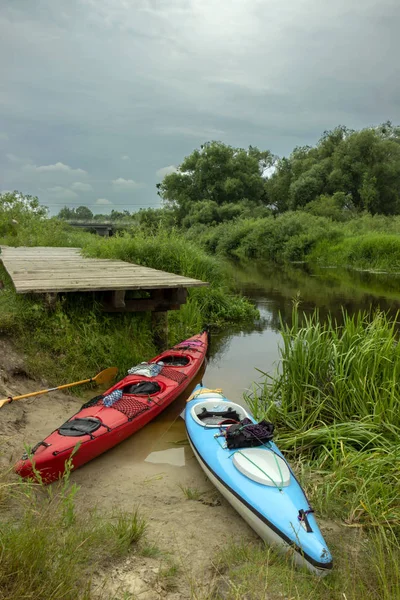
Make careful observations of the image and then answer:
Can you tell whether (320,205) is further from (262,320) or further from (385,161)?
(262,320)

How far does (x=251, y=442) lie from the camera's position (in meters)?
3.44

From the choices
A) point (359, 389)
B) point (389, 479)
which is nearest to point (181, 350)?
point (359, 389)

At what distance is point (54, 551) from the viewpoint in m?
2.05

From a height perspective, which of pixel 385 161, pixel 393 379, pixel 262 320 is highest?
pixel 385 161

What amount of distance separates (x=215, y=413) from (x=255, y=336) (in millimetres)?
4902

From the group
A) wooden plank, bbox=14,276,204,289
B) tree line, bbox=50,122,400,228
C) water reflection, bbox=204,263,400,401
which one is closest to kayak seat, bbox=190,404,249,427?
water reflection, bbox=204,263,400,401

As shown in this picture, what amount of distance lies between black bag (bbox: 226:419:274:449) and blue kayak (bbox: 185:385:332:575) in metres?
0.03

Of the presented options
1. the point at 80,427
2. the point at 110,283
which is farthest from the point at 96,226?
the point at 80,427

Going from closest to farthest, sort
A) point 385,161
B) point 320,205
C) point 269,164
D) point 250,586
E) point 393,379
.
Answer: point 250,586, point 393,379, point 320,205, point 385,161, point 269,164

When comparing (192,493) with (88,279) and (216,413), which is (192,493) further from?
(88,279)

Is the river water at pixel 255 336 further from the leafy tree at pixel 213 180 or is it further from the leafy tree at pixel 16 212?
the leafy tree at pixel 213 180

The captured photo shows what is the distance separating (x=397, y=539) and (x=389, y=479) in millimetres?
539

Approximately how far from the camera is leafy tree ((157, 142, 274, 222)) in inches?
1766

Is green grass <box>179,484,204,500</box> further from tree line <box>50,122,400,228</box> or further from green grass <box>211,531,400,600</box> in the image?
tree line <box>50,122,400,228</box>
